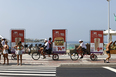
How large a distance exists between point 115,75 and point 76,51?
724 cm

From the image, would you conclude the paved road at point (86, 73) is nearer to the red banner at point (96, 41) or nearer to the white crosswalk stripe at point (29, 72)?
the white crosswalk stripe at point (29, 72)

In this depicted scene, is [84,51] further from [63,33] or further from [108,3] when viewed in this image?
[108,3]

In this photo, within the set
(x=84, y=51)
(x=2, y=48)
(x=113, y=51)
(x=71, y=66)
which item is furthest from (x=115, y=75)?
(x=113, y=51)

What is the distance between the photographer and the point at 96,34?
16.3 meters

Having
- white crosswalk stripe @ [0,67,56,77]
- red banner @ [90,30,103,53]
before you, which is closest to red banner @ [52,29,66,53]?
red banner @ [90,30,103,53]

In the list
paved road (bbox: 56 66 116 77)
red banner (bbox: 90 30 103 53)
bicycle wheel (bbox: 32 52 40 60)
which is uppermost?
red banner (bbox: 90 30 103 53)

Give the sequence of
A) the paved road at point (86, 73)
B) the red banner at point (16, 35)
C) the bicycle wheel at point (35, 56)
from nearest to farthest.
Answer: the paved road at point (86, 73) < the bicycle wheel at point (35, 56) < the red banner at point (16, 35)

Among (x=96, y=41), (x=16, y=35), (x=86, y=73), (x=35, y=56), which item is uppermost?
(x=16, y=35)

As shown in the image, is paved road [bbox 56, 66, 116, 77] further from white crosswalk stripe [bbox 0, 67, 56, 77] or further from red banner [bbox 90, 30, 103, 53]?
red banner [bbox 90, 30, 103, 53]

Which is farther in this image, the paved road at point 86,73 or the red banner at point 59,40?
the red banner at point 59,40

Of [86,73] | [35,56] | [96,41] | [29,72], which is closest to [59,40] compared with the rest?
[35,56]

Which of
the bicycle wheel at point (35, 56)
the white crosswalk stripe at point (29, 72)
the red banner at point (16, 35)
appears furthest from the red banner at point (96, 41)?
the white crosswalk stripe at point (29, 72)

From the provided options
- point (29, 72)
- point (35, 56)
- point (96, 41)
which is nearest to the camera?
point (29, 72)

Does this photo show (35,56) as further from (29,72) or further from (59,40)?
(29,72)
